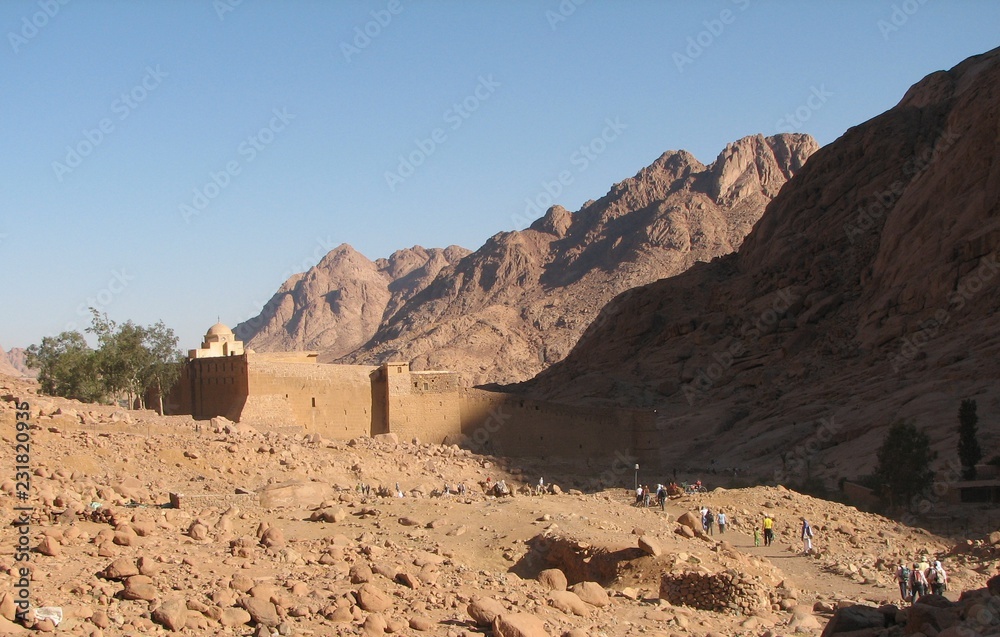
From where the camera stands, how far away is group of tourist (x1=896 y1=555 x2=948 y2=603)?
14663 mm

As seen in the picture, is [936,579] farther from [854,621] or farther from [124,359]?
[124,359]

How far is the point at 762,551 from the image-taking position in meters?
18.7

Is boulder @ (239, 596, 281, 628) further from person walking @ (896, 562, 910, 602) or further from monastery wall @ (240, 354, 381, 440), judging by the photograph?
monastery wall @ (240, 354, 381, 440)

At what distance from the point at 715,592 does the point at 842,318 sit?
40656 millimetres

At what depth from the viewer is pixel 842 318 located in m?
52.0

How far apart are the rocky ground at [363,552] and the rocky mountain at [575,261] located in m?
59.7

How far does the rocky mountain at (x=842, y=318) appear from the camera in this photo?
3800 centimetres

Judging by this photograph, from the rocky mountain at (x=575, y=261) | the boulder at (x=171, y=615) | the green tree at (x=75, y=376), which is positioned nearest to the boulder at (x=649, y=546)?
the boulder at (x=171, y=615)

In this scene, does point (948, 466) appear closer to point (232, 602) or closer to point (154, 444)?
point (154, 444)

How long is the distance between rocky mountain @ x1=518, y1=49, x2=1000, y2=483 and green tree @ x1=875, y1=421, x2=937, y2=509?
2444 millimetres

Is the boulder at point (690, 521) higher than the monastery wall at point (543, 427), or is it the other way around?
the monastery wall at point (543, 427)

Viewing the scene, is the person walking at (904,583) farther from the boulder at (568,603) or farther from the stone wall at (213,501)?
the stone wall at (213,501)

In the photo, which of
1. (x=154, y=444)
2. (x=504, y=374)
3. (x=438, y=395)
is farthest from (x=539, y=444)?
(x=504, y=374)

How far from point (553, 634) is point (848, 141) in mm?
56627
